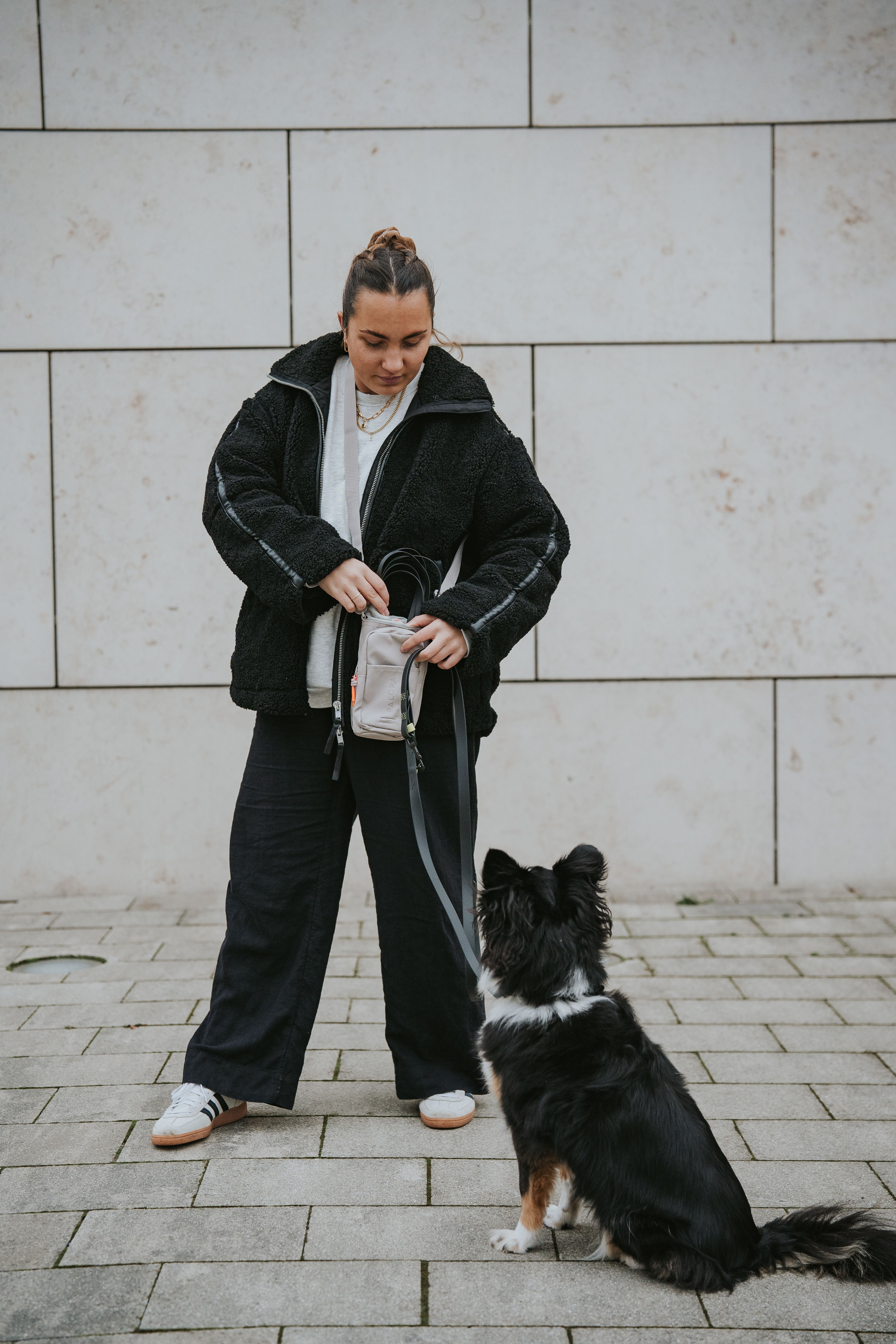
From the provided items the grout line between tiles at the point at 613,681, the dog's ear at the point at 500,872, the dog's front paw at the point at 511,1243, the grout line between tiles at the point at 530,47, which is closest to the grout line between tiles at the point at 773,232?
the grout line between tiles at the point at 530,47

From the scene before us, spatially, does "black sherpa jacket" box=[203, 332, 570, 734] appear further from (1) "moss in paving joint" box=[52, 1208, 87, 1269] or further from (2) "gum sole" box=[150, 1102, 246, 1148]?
(1) "moss in paving joint" box=[52, 1208, 87, 1269]

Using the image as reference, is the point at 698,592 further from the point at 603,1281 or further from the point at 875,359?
the point at 603,1281

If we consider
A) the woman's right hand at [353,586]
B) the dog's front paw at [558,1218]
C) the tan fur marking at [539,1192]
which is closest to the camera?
the tan fur marking at [539,1192]

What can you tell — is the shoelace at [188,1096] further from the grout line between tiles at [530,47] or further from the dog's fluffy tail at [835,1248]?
the grout line between tiles at [530,47]

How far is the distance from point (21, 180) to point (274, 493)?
285 cm

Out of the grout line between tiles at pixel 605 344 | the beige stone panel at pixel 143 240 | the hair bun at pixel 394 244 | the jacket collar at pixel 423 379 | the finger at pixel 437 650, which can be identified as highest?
the beige stone panel at pixel 143 240

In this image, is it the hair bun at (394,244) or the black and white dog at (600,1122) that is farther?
the hair bun at (394,244)

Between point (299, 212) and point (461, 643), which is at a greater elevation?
point (299, 212)

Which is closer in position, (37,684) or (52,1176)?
(52,1176)

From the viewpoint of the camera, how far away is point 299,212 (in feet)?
15.8

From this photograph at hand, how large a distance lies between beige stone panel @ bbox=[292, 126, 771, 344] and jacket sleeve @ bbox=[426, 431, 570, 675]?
84.1 inches

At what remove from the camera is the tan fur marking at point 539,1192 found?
2303 millimetres

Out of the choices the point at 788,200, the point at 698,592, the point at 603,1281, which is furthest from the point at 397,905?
the point at 788,200

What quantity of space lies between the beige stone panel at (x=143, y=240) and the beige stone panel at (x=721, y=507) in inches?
51.1
